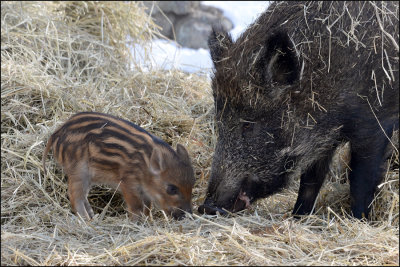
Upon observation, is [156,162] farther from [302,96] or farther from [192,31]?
[192,31]

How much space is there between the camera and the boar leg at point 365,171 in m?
3.50

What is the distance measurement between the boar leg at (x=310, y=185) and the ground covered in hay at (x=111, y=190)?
100 millimetres

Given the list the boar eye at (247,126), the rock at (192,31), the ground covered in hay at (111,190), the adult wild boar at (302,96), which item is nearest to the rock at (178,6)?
the rock at (192,31)

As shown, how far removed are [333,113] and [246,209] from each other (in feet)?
2.62

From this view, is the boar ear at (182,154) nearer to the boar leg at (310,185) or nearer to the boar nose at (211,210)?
the boar nose at (211,210)

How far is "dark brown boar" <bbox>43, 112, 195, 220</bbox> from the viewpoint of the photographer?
12.2 feet

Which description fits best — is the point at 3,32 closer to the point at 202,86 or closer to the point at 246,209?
the point at 202,86

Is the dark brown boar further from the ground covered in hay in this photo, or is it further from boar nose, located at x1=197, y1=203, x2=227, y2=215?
boar nose, located at x1=197, y1=203, x2=227, y2=215

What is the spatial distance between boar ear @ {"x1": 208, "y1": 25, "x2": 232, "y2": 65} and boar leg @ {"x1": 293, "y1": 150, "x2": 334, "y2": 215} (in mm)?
978

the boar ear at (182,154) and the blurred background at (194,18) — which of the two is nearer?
the boar ear at (182,154)

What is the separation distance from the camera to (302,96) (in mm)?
3498

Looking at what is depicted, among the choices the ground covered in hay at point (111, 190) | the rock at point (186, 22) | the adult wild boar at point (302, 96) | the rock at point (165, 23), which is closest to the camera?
the ground covered in hay at point (111, 190)

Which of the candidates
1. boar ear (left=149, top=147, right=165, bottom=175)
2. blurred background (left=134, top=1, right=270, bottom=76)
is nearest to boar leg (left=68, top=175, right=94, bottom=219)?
boar ear (left=149, top=147, right=165, bottom=175)

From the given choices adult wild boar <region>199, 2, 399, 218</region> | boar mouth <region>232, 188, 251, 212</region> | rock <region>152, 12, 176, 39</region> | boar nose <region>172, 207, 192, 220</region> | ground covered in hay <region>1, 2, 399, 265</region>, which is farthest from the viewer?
rock <region>152, 12, 176, 39</region>
